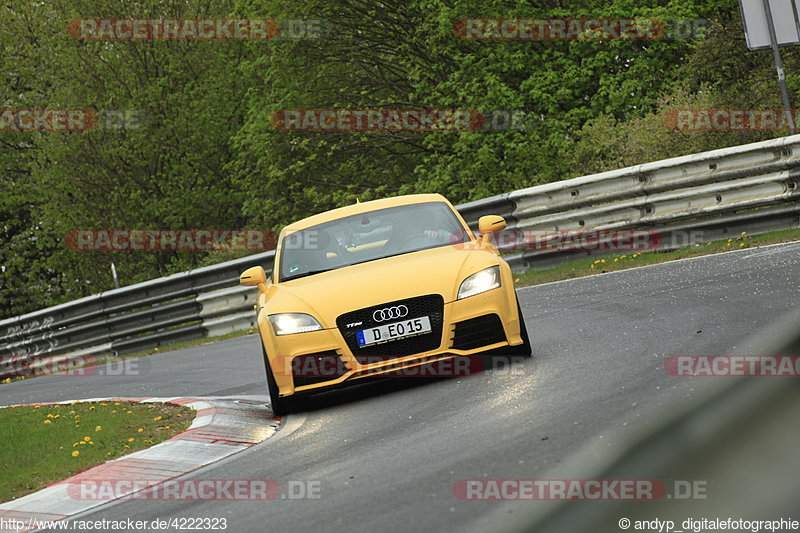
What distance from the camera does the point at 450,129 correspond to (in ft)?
91.9

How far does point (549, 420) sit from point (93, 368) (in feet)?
44.3

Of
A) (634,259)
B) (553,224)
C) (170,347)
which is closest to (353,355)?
(634,259)

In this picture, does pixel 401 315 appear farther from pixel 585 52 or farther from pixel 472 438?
pixel 585 52

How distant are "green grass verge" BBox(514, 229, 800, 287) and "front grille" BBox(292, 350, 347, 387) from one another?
268 inches

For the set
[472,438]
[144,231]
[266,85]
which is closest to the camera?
[472,438]

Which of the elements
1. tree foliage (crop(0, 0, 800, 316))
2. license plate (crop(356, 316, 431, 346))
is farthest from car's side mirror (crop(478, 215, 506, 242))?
tree foliage (crop(0, 0, 800, 316))

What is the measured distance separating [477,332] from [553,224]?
25.6 ft

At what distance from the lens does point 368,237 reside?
9.29 meters

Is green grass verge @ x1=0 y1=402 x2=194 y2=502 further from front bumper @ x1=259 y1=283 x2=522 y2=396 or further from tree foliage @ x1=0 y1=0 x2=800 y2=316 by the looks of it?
tree foliage @ x1=0 y1=0 x2=800 y2=316

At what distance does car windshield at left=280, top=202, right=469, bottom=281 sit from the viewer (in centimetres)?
902

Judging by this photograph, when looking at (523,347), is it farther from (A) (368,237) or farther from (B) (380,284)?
(A) (368,237)

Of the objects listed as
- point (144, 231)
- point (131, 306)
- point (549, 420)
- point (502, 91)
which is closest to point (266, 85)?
point (144, 231)

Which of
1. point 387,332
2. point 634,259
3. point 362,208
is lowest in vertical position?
point 634,259

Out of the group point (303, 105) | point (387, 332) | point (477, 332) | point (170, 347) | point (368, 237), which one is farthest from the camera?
point (303, 105)
